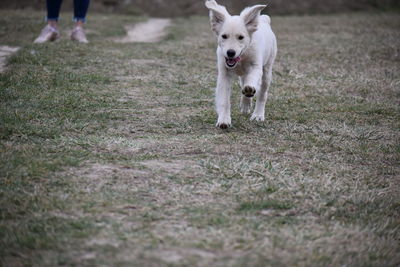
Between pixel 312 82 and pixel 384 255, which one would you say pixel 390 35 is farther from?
pixel 384 255

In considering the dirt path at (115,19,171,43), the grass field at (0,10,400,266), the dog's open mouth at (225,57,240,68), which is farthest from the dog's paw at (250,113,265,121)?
the dirt path at (115,19,171,43)

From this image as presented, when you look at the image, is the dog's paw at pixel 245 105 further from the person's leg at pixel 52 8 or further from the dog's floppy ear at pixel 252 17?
the person's leg at pixel 52 8

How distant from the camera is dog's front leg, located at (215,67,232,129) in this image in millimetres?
4750

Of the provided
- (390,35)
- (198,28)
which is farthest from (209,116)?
(198,28)

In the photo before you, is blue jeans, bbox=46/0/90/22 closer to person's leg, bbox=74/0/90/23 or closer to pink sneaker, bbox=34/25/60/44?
person's leg, bbox=74/0/90/23

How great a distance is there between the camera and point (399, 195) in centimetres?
341

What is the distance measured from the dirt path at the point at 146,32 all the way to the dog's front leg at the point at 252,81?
21.3 ft

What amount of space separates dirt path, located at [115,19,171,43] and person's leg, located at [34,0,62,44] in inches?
66.0

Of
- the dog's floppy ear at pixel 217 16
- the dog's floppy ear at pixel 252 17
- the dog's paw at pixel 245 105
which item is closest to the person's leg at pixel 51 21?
the dog's paw at pixel 245 105

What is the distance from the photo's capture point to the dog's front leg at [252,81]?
4.57 m

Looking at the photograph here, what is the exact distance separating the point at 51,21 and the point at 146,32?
380 centimetres

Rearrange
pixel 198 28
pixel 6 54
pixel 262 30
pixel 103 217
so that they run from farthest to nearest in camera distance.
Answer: pixel 198 28
pixel 6 54
pixel 262 30
pixel 103 217

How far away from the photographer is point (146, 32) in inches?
504

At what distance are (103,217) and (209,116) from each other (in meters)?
2.52
